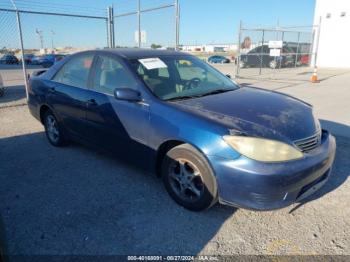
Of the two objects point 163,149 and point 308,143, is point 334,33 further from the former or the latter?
point 163,149

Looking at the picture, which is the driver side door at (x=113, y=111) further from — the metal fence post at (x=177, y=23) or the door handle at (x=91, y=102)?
the metal fence post at (x=177, y=23)

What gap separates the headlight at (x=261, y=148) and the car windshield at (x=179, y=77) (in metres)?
1.00

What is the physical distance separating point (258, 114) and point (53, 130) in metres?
3.37

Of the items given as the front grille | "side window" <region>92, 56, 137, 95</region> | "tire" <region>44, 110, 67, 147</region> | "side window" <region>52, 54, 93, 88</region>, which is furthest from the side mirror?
"tire" <region>44, 110, 67, 147</region>

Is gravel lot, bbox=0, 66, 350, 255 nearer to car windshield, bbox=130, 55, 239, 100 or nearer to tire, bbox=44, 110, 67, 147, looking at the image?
tire, bbox=44, 110, 67, 147

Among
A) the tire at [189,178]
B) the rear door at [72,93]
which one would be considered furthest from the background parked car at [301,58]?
the tire at [189,178]

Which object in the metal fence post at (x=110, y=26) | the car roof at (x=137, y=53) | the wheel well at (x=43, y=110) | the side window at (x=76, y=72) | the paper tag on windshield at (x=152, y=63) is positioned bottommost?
the wheel well at (x=43, y=110)

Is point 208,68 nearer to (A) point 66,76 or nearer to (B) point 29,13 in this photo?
(A) point 66,76

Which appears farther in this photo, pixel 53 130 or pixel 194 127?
pixel 53 130

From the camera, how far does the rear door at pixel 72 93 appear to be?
162 inches

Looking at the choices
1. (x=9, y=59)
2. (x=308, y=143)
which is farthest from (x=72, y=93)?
(x=9, y=59)

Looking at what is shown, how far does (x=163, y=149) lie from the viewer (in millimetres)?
3277

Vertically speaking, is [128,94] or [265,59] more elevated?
[128,94]

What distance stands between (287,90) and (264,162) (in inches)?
368
